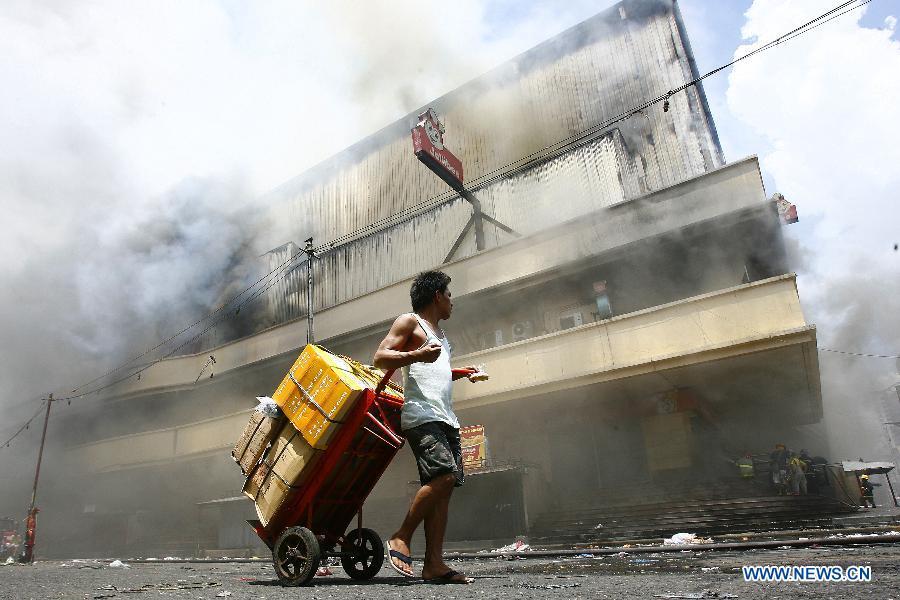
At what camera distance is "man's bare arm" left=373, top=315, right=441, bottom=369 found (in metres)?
2.76

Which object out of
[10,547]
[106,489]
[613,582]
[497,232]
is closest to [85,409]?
[106,489]

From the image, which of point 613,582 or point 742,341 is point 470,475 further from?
point 613,582

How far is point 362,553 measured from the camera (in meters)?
3.64

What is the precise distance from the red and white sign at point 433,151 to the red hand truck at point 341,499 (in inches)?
554

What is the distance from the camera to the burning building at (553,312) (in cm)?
1220

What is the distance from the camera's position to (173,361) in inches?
897

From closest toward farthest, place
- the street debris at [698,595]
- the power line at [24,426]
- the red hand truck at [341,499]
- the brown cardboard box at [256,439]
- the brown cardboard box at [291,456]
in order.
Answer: the street debris at [698,595] < the red hand truck at [341,499] < the brown cardboard box at [291,456] < the brown cardboard box at [256,439] < the power line at [24,426]

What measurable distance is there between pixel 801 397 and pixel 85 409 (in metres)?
28.1

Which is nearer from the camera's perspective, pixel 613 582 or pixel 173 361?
pixel 613 582

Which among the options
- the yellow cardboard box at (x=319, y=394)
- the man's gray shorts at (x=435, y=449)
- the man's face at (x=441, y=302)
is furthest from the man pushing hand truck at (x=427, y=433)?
the yellow cardboard box at (x=319, y=394)

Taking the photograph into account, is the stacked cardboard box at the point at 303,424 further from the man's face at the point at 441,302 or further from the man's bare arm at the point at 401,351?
the man's face at the point at 441,302

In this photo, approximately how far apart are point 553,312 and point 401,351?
12698 mm

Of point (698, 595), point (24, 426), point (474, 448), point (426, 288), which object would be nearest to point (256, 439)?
point (426, 288)

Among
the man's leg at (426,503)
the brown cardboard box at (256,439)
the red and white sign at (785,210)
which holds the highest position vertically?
the red and white sign at (785,210)
